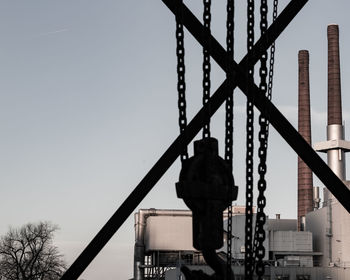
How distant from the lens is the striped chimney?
46938 millimetres

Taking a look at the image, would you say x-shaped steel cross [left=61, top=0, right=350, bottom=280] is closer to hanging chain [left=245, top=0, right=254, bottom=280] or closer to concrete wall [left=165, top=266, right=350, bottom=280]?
hanging chain [left=245, top=0, right=254, bottom=280]

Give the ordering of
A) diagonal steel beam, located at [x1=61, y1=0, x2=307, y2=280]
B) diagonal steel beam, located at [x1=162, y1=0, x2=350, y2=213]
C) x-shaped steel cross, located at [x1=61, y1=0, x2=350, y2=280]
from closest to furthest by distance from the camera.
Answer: diagonal steel beam, located at [x1=162, y1=0, x2=350, y2=213] < x-shaped steel cross, located at [x1=61, y1=0, x2=350, y2=280] < diagonal steel beam, located at [x1=61, y1=0, x2=307, y2=280]

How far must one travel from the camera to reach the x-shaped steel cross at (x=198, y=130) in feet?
21.5

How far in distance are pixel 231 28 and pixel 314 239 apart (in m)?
43.8

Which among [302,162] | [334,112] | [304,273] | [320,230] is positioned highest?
[334,112]

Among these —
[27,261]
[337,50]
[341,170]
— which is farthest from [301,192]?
[27,261]

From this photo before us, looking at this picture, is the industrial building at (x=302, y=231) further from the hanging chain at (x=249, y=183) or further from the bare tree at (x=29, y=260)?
the hanging chain at (x=249, y=183)

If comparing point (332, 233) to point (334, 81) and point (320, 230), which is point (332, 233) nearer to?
point (320, 230)

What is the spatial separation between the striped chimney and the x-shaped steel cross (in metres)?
41.1

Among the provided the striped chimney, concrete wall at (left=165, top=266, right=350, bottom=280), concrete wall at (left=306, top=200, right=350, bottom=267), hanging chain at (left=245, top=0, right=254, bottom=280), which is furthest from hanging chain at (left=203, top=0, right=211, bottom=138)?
the striped chimney

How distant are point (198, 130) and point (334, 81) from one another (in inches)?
1654

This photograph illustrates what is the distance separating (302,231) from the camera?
1863 inches

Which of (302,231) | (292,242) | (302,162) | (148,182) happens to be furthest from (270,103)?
(302,162)

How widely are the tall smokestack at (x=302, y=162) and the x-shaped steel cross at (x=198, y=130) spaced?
4224 centimetres
